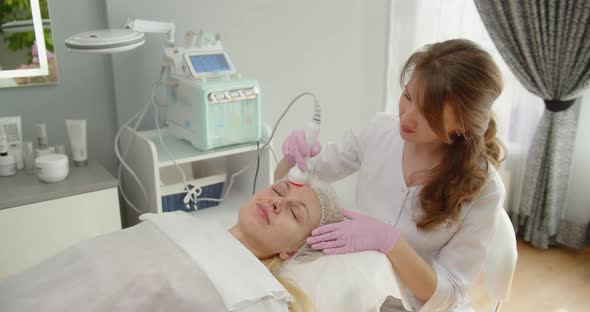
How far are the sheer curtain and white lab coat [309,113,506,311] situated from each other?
1.26 m

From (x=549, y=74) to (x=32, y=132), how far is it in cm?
223

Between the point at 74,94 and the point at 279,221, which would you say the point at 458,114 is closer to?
the point at 279,221

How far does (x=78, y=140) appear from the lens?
1877mm

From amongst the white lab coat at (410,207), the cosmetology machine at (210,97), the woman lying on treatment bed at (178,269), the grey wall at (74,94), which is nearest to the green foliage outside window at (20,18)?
the grey wall at (74,94)

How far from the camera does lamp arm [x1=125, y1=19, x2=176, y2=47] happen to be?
1.80 metres

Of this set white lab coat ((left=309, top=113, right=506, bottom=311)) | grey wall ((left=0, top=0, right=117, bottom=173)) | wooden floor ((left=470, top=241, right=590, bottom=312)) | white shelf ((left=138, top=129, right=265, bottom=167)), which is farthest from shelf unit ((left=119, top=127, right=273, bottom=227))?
wooden floor ((left=470, top=241, right=590, bottom=312))

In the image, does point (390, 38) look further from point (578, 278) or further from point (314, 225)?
point (314, 225)

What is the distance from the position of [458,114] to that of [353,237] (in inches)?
14.6

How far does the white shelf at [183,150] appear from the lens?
182cm

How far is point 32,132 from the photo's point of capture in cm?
196

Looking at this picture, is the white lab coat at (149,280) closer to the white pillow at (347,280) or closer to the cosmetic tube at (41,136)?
the white pillow at (347,280)

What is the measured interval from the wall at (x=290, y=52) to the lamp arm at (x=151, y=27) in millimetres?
186

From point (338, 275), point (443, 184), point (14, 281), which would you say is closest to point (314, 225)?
point (338, 275)

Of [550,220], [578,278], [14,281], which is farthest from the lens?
[550,220]
